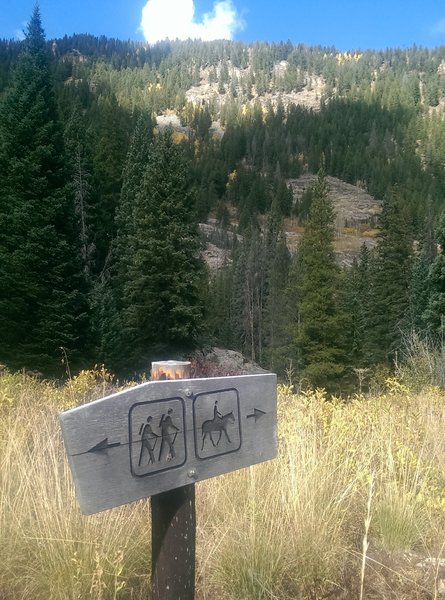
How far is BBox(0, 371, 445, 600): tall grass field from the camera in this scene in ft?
7.99

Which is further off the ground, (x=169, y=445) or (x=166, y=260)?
(x=166, y=260)

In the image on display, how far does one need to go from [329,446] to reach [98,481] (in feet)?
7.77

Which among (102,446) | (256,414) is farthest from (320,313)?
(102,446)

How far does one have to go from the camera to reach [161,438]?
68.1 inches

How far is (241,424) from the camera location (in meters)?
2.04

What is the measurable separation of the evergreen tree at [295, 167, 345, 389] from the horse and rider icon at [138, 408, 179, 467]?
81.6 ft

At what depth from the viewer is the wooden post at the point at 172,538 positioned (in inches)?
74.3

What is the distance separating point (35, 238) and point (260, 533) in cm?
1741

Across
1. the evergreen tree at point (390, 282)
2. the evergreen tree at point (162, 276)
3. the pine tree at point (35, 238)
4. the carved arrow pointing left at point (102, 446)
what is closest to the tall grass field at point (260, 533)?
the carved arrow pointing left at point (102, 446)

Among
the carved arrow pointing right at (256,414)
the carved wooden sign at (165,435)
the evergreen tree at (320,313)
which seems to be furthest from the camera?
the evergreen tree at (320,313)

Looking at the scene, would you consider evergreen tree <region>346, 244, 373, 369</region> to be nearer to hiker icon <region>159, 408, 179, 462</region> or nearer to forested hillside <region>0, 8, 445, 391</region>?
forested hillside <region>0, 8, 445, 391</region>

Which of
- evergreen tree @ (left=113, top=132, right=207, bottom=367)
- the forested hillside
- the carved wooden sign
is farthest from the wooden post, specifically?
evergreen tree @ (left=113, top=132, right=207, bottom=367)

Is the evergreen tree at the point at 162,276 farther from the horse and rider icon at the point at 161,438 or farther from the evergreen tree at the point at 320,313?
the horse and rider icon at the point at 161,438

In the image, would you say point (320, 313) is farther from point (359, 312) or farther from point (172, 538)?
point (172, 538)
